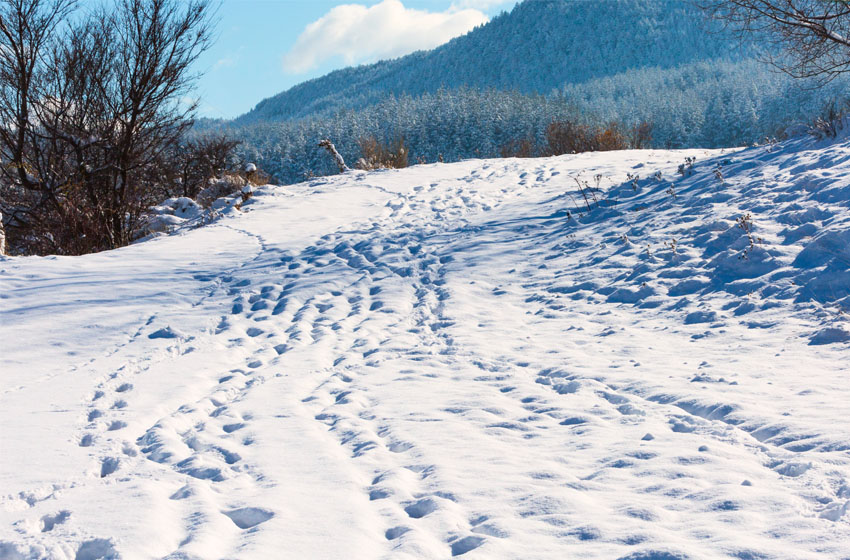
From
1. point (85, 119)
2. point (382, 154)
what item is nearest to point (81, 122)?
point (85, 119)

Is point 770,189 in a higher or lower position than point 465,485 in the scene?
higher

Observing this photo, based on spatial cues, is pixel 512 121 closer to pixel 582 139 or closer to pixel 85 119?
pixel 582 139

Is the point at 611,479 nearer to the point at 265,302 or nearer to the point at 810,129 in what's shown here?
the point at 265,302

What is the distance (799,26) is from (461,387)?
781cm

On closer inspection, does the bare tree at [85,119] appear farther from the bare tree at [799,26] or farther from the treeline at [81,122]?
the bare tree at [799,26]

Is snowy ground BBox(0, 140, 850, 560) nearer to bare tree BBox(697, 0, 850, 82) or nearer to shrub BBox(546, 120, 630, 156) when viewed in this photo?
bare tree BBox(697, 0, 850, 82)

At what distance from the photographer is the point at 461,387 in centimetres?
396

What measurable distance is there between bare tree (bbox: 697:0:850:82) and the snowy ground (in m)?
1.67

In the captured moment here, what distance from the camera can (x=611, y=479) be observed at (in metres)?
2.59

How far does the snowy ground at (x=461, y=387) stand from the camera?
2252 millimetres

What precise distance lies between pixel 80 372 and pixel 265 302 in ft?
7.04

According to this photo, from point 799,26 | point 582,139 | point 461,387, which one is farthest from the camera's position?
point 582,139

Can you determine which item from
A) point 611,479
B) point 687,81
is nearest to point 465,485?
point 611,479

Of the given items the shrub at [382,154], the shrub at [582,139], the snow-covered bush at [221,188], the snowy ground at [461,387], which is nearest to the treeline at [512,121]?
Result: the shrub at [582,139]
